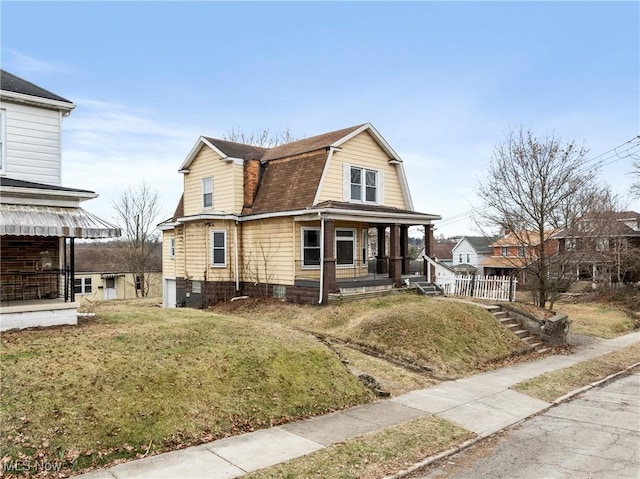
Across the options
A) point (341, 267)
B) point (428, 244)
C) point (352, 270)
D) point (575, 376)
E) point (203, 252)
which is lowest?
point (575, 376)

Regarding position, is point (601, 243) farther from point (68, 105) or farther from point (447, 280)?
point (68, 105)

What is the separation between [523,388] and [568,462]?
13.7 feet

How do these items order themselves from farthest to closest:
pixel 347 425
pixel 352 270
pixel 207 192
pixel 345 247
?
1. pixel 207 192
2. pixel 352 270
3. pixel 345 247
4. pixel 347 425

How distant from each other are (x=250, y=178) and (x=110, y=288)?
104 feet

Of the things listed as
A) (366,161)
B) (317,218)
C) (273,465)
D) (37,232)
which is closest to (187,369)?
(273,465)

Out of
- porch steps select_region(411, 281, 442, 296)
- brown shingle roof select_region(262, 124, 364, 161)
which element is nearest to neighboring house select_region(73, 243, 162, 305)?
brown shingle roof select_region(262, 124, 364, 161)

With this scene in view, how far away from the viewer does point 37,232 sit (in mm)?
10039

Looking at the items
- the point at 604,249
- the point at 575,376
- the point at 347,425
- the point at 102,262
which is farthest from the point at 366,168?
the point at 102,262

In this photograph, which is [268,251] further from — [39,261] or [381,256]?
[39,261]

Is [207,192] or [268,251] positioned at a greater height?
[207,192]

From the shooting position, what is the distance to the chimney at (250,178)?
69.1ft

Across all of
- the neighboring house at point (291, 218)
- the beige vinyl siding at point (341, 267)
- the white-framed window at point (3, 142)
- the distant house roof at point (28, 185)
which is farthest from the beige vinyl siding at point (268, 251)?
the white-framed window at point (3, 142)

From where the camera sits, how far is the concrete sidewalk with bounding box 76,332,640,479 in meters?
5.56

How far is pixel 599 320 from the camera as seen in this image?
22.1 meters
